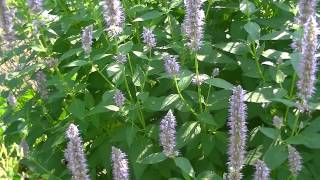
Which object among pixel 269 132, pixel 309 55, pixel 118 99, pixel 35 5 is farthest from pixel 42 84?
pixel 309 55

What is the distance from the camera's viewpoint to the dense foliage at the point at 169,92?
2.73 m

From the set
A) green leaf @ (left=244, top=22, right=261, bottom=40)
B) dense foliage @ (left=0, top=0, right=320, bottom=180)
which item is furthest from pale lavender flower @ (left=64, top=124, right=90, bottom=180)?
green leaf @ (left=244, top=22, right=261, bottom=40)

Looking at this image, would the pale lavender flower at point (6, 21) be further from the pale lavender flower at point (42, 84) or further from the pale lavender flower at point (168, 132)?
the pale lavender flower at point (168, 132)

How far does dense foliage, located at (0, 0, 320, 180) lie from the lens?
2727 millimetres

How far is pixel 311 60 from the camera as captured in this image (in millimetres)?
2398

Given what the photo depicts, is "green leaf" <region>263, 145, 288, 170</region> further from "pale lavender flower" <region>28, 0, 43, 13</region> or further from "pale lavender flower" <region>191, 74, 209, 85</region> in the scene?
"pale lavender flower" <region>28, 0, 43, 13</region>

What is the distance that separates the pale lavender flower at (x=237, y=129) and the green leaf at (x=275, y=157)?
0.99 ft

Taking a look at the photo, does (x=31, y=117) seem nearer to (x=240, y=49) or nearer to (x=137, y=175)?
(x=137, y=175)

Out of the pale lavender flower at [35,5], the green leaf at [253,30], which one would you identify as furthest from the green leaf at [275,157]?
the pale lavender flower at [35,5]

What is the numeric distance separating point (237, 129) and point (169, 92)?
1193 mm

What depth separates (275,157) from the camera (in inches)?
109

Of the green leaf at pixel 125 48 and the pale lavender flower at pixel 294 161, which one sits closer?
the pale lavender flower at pixel 294 161

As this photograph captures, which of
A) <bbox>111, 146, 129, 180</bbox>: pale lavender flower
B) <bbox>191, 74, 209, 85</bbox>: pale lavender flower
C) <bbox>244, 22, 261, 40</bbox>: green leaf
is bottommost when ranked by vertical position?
<bbox>111, 146, 129, 180</bbox>: pale lavender flower

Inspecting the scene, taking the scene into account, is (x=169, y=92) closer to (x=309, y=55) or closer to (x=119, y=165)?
(x=119, y=165)
